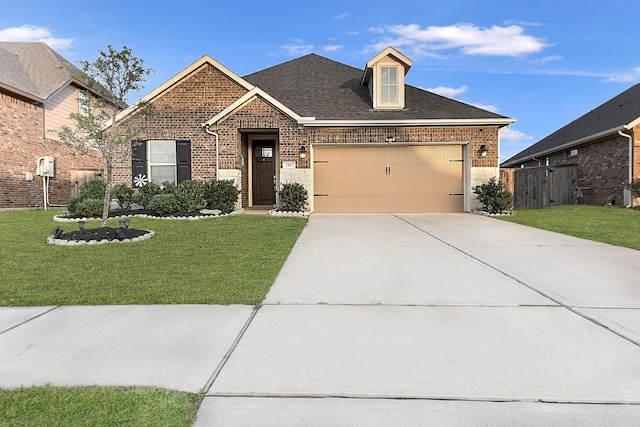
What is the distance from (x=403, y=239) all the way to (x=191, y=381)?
633 centimetres

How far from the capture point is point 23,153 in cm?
1653

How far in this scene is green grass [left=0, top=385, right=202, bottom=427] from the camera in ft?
6.91

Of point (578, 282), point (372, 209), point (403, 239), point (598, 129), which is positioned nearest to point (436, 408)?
point (578, 282)

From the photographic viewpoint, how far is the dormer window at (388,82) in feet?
48.3

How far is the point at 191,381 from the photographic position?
2557mm

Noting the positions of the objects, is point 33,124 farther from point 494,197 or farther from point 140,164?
point 494,197

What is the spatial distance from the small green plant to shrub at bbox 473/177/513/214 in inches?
482

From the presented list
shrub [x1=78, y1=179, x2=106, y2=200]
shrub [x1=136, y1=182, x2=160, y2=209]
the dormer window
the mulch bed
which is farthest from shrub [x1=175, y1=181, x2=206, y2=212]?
the dormer window

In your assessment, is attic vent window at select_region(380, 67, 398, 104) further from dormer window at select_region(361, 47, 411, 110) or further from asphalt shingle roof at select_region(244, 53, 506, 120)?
asphalt shingle roof at select_region(244, 53, 506, 120)

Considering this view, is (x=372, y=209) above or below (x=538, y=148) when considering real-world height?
below

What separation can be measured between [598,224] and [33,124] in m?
21.1

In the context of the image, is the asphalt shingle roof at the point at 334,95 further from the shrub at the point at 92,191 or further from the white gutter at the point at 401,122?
the shrub at the point at 92,191

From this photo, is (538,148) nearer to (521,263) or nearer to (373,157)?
(373,157)

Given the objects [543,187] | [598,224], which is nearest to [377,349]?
[598,224]
